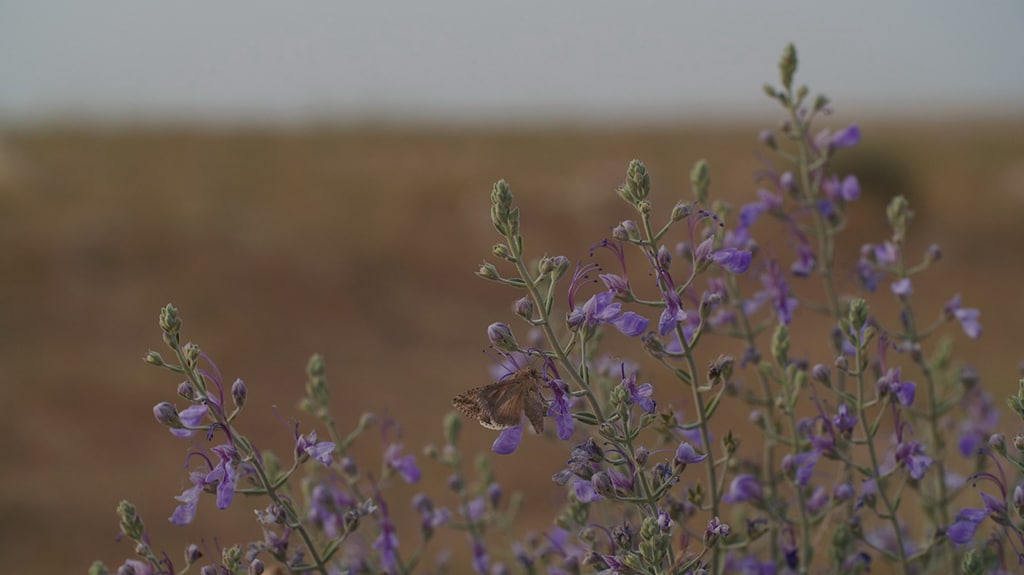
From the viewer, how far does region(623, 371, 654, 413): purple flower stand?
5.30ft

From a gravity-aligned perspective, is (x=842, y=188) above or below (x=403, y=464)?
above

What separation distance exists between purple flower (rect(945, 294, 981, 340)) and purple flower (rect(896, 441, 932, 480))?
1.71ft

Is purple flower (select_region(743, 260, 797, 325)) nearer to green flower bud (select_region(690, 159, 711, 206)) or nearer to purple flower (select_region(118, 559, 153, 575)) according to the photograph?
green flower bud (select_region(690, 159, 711, 206))

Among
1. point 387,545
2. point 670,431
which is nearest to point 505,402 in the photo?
point 670,431

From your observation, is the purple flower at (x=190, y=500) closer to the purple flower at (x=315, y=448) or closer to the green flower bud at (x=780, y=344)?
the purple flower at (x=315, y=448)

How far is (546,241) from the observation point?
14.5 meters

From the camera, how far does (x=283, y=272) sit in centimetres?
1303

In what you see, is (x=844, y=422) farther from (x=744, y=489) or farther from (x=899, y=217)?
(x=899, y=217)

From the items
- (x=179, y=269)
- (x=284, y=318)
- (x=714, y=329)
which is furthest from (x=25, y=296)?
(x=714, y=329)

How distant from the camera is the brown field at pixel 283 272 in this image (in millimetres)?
8406

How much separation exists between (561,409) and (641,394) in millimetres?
152

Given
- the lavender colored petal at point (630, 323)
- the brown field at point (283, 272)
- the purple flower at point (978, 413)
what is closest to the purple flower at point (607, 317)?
the lavender colored petal at point (630, 323)

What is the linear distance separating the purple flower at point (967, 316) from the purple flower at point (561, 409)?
126 centimetres

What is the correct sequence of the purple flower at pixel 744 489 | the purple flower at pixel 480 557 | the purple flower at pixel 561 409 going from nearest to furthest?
the purple flower at pixel 561 409 → the purple flower at pixel 744 489 → the purple flower at pixel 480 557
